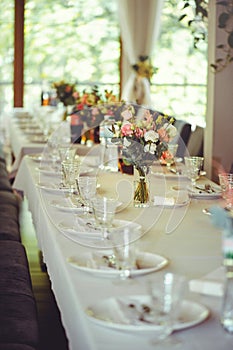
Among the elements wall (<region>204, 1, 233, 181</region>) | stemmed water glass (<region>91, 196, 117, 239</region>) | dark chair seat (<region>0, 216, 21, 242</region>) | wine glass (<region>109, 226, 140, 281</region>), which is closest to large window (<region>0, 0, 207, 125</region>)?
wall (<region>204, 1, 233, 181</region>)

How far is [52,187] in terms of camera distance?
3914 mm

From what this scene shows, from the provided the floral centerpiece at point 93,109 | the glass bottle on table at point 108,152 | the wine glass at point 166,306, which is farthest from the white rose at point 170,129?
the floral centerpiece at point 93,109

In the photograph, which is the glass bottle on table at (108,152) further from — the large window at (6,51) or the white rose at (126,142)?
the large window at (6,51)

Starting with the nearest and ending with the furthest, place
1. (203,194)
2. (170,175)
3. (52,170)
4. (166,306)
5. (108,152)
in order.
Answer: (166,306) < (203,194) < (170,175) < (52,170) < (108,152)

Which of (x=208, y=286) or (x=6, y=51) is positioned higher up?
(x=6, y=51)

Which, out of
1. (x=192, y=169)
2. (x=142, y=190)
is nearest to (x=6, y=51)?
(x=192, y=169)

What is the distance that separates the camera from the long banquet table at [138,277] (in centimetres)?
183

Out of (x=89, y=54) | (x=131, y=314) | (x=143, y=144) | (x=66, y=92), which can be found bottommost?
(x=131, y=314)

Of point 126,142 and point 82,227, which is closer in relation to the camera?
point 82,227

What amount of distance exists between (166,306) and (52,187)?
7.12 feet

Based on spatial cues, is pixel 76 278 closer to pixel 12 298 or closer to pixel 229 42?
pixel 12 298

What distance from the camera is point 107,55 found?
34.8 feet

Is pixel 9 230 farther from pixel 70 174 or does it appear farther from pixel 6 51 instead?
pixel 6 51

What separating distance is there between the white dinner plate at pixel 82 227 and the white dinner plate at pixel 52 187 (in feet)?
2.12
